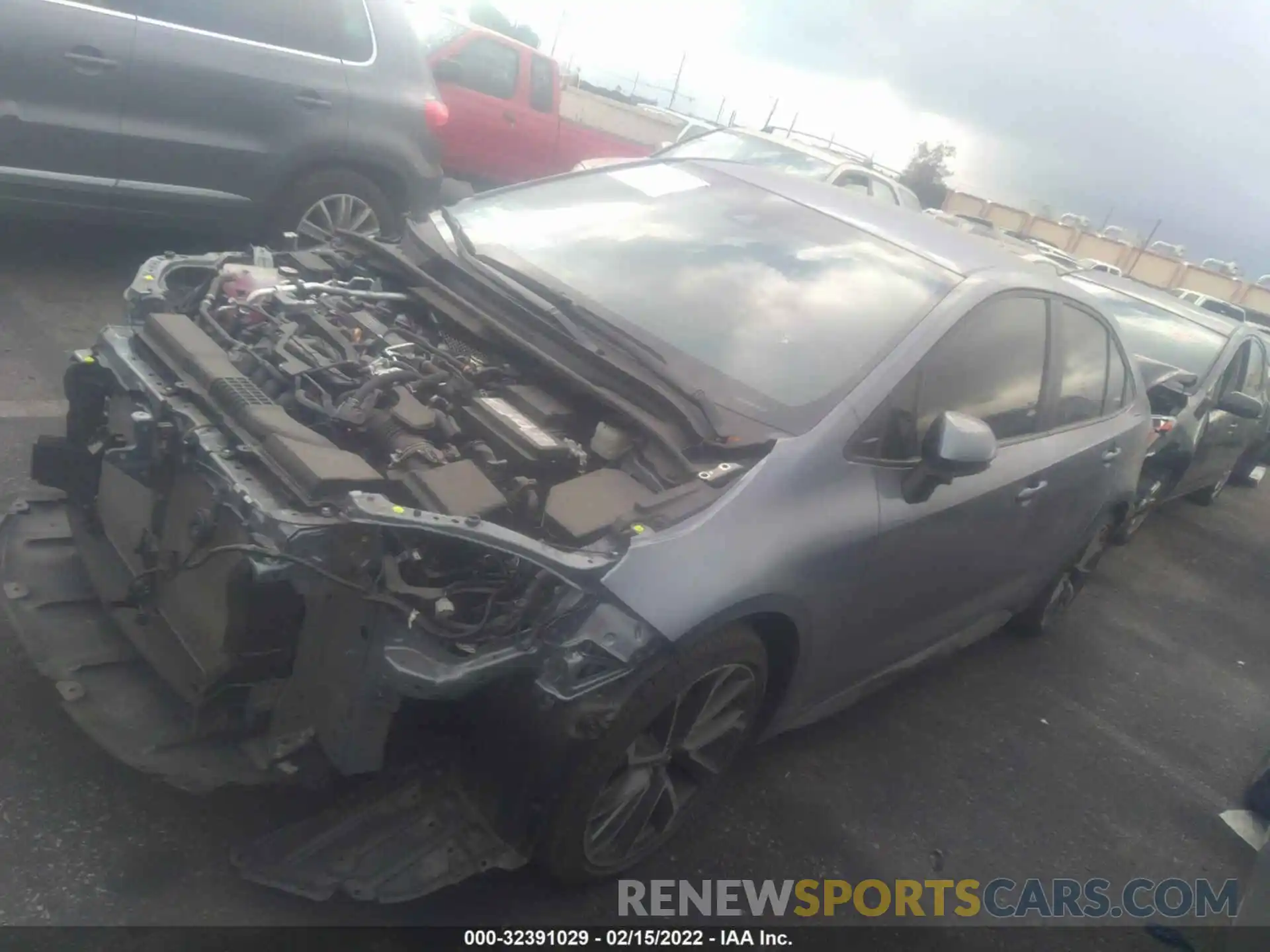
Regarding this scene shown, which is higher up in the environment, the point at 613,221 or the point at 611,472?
the point at 613,221

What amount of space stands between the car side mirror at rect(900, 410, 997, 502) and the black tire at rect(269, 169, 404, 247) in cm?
422

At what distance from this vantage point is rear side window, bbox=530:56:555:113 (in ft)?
35.6

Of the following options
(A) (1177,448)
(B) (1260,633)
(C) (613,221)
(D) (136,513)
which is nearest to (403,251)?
(C) (613,221)

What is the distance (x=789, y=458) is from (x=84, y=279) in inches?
198

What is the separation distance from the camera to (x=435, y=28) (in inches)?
404

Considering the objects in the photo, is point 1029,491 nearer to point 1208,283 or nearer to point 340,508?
point 340,508

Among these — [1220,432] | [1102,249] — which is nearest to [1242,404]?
[1220,432]

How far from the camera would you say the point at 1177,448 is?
6.57m

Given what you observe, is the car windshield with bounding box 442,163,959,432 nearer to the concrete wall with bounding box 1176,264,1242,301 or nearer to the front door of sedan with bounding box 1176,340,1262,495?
the front door of sedan with bounding box 1176,340,1262,495

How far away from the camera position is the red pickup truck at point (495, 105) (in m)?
10.1

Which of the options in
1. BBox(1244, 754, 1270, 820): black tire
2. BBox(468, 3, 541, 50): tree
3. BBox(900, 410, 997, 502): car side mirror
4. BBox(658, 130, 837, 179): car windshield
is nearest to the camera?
BBox(900, 410, 997, 502): car side mirror

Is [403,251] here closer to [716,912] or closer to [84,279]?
[716,912]

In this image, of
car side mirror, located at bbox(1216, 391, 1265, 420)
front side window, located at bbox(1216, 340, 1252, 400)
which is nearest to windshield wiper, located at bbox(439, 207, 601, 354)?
car side mirror, located at bbox(1216, 391, 1265, 420)

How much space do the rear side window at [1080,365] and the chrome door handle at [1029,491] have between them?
0.30m
